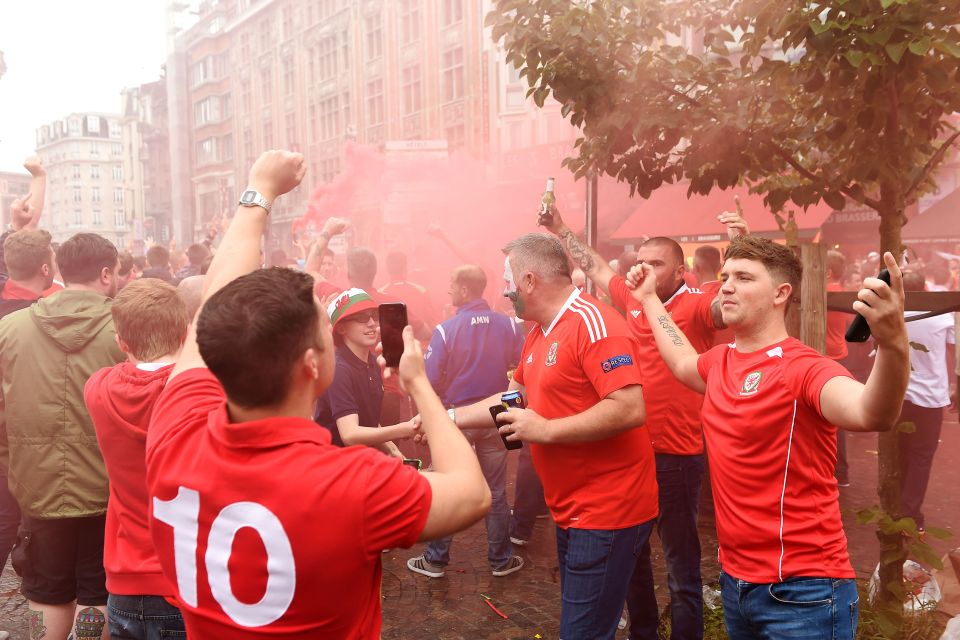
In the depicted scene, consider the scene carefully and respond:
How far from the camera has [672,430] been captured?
395cm

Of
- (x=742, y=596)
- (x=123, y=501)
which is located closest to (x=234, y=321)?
(x=123, y=501)

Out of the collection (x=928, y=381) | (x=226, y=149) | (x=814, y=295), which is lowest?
(x=928, y=381)

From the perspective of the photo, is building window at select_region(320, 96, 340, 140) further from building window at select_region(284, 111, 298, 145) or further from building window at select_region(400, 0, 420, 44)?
building window at select_region(400, 0, 420, 44)

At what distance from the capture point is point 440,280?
62.3ft

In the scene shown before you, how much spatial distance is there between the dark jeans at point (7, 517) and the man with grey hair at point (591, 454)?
3.05m

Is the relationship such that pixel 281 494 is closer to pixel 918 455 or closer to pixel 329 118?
pixel 918 455

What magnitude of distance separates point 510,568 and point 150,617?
3.18m

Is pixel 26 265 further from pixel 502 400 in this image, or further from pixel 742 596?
pixel 742 596

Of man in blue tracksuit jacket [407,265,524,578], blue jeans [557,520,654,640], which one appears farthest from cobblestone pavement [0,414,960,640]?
blue jeans [557,520,654,640]

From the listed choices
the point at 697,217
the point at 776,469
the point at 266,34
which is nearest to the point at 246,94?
the point at 266,34

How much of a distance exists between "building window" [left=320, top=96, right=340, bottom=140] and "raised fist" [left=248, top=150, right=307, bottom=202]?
23.6 metres

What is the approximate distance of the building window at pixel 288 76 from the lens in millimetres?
26389

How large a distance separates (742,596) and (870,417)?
2.77ft

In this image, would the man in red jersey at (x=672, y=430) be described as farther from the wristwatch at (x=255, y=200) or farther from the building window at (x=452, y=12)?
the building window at (x=452, y=12)
